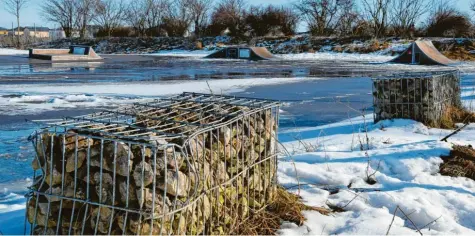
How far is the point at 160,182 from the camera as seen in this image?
2344 millimetres

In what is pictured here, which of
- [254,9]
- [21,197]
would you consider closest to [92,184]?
[21,197]

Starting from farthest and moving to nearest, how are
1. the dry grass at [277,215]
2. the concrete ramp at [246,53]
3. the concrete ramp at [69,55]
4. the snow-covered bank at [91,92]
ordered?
the concrete ramp at [246,53]
the concrete ramp at [69,55]
the snow-covered bank at [91,92]
the dry grass at [277,215]

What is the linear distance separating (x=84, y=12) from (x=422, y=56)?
37.5 metres

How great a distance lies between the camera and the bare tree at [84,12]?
50.6 meters

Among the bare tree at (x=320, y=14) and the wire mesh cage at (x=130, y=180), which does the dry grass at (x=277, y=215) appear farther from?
the bare tree at (x=320, y=14)

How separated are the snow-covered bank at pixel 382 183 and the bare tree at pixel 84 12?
156 feet

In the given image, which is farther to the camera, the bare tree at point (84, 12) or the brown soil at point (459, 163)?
the bare tree at point (84, 12)

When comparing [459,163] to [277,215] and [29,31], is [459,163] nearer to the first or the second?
[277,215]

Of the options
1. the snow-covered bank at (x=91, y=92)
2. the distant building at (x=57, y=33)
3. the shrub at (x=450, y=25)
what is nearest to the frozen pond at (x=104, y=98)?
the snow-covered bank at (x=91, y=92)

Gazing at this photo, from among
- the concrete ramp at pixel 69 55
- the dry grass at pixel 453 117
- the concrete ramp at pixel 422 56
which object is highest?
the concrete ramp at pixel 69 55

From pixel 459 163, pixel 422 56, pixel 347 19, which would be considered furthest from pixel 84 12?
pixel 459 163

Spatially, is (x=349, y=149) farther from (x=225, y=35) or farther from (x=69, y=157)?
(x=225, y=35)

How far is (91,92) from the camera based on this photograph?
1083 cm

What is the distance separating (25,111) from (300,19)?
122ft
